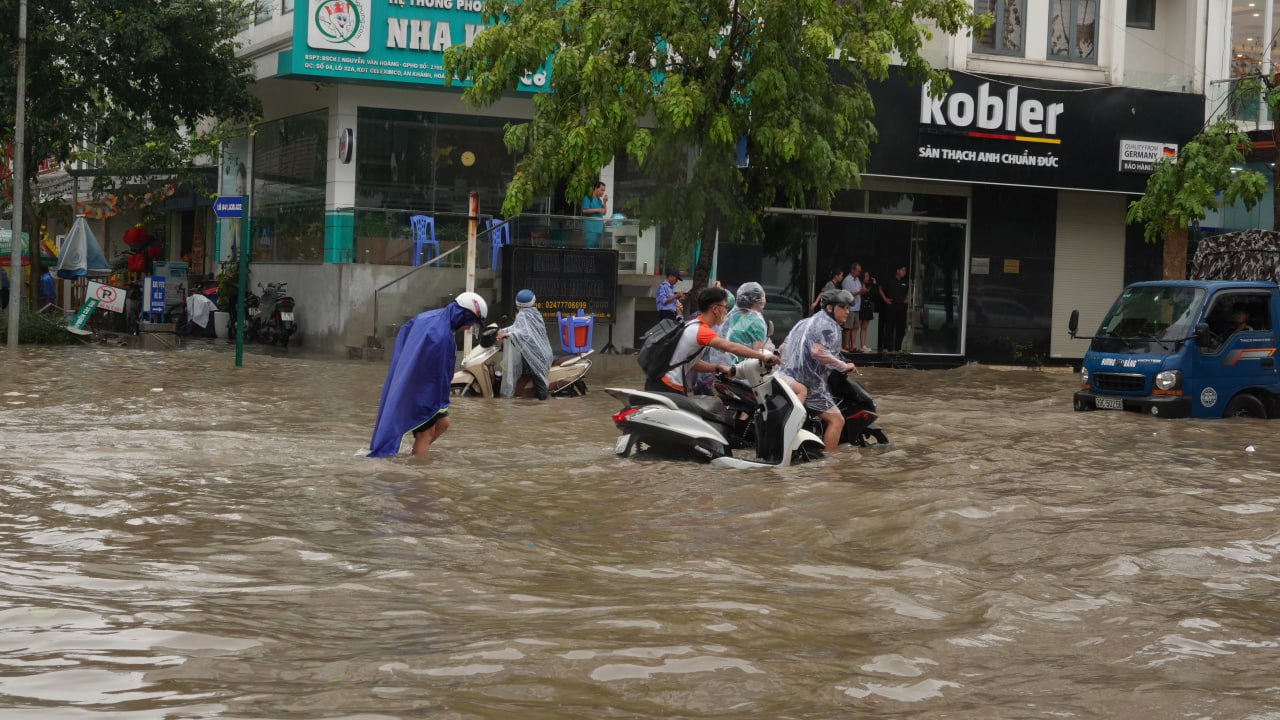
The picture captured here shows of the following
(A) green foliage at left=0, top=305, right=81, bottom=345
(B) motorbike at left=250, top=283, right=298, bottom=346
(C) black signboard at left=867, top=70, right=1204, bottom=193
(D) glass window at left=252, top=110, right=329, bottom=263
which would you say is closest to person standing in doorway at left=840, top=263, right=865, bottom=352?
(C) black signboard at left=867, top=70, right=1204, bottom=193

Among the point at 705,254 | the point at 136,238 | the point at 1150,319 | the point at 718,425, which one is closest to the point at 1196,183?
the point at 1150,319

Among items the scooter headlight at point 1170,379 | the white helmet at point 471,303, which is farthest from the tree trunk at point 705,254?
the white helmet at point 471,303

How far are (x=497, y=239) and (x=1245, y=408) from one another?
12.0 m

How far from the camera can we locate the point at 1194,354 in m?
17.0

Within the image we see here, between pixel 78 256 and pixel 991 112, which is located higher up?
pixel 991 112

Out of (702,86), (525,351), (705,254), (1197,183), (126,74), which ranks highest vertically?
(126,74)

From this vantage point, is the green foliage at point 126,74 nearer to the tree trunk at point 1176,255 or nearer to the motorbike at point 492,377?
the motorbike at point 492,377

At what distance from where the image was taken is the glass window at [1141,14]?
30188 mm

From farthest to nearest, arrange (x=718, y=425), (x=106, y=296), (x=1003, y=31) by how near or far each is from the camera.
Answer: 1. (x=1003, y=31)
2. (x=106, y=296)
3. (x=718, y=425)

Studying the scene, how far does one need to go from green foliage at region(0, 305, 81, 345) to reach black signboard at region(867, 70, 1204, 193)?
14.8 meters

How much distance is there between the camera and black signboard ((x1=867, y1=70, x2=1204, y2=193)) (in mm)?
27188

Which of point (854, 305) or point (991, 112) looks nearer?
point (991, 112)

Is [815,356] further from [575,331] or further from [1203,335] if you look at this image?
[575,331]

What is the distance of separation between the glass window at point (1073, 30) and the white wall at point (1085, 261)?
275cm
